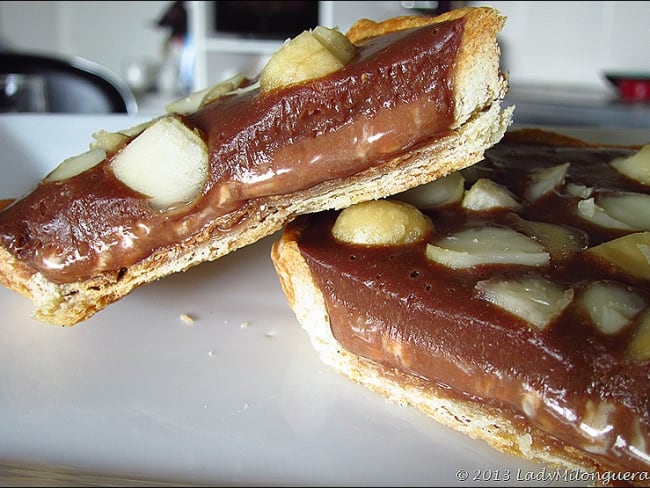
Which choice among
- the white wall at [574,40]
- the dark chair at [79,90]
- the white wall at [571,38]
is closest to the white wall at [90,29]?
the dark chair at [79,90]

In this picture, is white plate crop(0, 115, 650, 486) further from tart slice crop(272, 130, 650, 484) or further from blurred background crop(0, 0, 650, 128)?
blurred background crop(0, 0, 650, 128)

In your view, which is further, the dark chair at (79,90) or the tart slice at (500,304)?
the dark chair at (79,90)

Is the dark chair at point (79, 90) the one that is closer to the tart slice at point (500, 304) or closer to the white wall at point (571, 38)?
the white wall at point (571, 38)

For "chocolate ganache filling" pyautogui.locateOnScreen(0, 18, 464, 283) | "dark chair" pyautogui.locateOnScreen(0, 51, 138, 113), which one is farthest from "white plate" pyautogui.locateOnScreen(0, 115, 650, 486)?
"dark chair" pyautogui.locateOnScreen(0, 51, 138, 113)

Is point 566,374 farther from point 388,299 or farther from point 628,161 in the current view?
point 628,161

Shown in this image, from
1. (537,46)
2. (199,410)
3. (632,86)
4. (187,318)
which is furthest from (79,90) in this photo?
(632,86)
